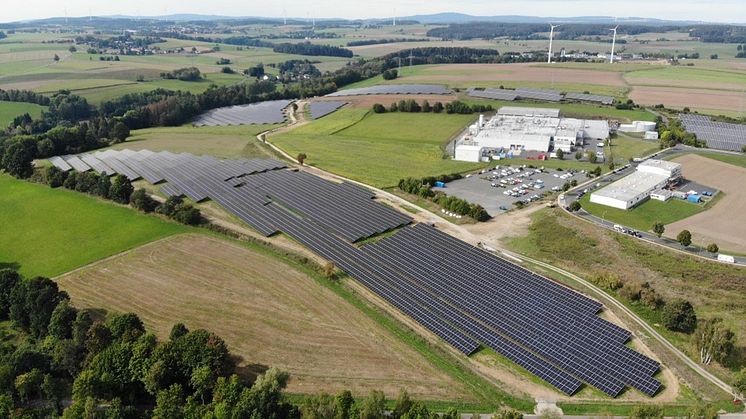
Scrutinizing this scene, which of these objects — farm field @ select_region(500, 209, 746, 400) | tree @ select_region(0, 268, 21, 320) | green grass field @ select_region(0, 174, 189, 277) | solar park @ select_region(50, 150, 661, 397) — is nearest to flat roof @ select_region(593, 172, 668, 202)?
farm field @ select_region(500, 209, 746, 400)

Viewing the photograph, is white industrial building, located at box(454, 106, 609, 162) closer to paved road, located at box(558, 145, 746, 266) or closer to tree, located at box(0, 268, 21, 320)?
paved road, located at box(558, 145, 746, 266)

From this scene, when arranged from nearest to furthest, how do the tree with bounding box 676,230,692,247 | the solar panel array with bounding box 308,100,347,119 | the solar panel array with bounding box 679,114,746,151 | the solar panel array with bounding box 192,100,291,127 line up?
the tree with bounding box 676,230,692,247 → the solar panel array with bounding box 679,114,746,151 → the solar panel array with bounding box 192,100,291,127 → the solar panel array with bounding box 308,100,347,119

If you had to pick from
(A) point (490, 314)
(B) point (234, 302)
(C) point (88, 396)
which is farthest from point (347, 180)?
(C) point (88, 396)

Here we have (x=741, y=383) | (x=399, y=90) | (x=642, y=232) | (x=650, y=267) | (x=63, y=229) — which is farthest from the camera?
(x=399, y=90)

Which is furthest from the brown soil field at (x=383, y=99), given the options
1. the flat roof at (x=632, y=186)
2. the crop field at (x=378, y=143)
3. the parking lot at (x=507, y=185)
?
the flat roof at (x=632, y=186)

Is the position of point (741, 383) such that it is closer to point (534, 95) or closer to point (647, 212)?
point (647, 212)

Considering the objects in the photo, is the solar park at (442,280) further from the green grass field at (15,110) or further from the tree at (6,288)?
the green grass field at (15,110)

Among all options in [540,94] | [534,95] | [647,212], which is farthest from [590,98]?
[647,212]

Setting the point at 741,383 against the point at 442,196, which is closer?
the point at 741,383
